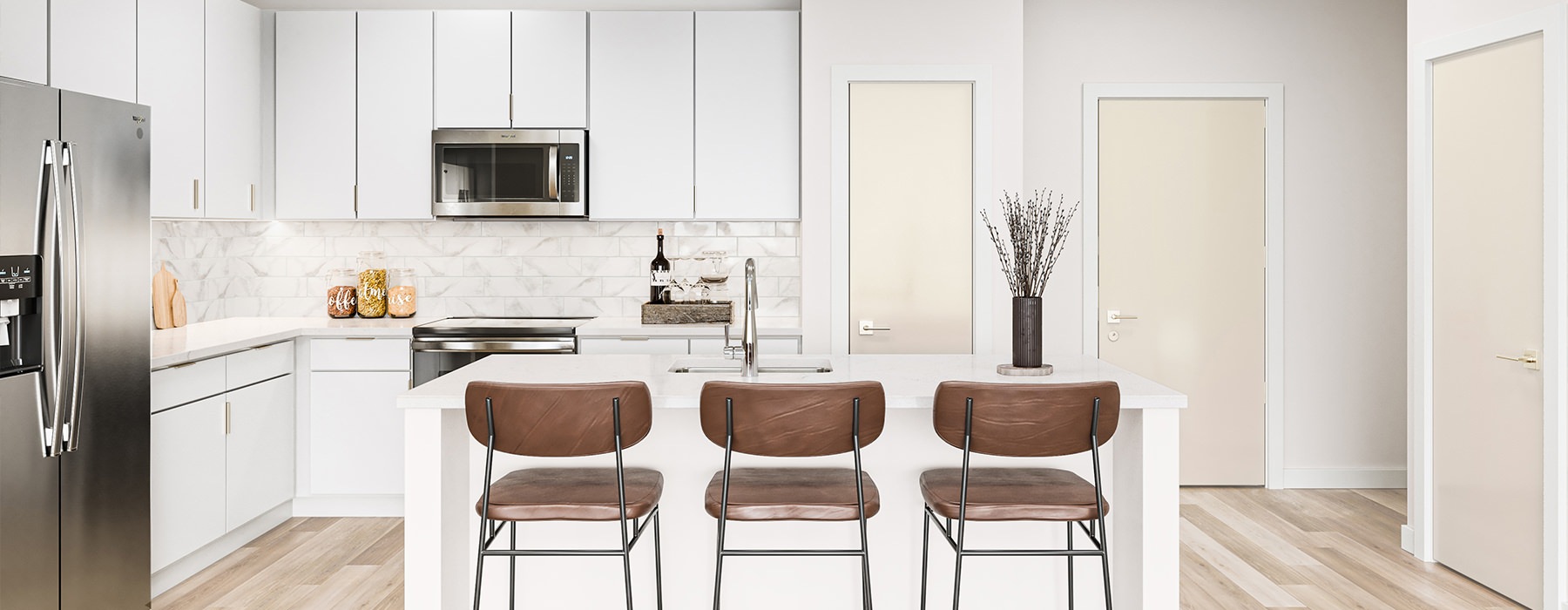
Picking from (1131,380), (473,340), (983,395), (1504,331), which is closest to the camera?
(983,395)

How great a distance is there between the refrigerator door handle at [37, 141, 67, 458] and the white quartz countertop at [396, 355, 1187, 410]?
1.04m

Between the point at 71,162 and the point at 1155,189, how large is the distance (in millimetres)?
4334

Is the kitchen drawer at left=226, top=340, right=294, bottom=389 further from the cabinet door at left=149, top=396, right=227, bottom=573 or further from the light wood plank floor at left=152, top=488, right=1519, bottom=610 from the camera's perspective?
the light wood plank floor at left=152, top=488, right=1519, bottom=610

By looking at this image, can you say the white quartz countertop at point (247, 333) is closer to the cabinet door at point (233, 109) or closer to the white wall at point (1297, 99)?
the cabinet door at point (233, 109)

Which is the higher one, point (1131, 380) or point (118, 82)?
point (118, 82)

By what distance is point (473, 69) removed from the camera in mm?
4387

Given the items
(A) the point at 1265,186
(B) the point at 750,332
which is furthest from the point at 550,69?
(A) the point at 1265,186

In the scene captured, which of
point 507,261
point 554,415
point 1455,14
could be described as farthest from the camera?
point 507,261

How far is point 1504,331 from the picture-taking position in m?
3.12

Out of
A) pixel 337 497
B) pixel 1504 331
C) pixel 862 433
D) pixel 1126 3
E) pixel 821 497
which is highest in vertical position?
pixel 1126 3

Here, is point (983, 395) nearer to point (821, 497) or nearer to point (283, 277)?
point (821, 497)

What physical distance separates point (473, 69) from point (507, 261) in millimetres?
985

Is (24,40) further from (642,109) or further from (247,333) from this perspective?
(642,109)

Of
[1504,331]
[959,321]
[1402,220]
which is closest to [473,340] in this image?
[959,321]
